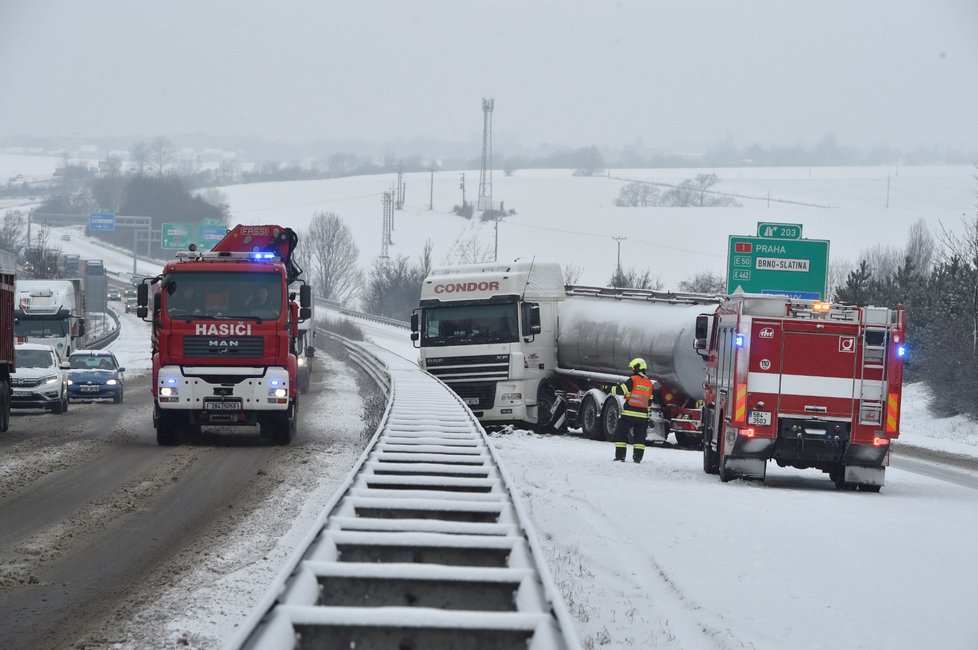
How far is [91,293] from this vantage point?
221 ft

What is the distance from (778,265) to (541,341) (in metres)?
5.86

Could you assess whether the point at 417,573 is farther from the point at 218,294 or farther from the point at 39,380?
the point at 39,380

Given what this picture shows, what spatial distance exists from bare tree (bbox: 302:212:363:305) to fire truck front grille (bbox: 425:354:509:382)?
268 feet

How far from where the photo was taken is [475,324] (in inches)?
1121

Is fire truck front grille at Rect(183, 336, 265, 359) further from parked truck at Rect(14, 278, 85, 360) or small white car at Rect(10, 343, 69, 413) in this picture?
parked truck at Rect(14, 278, 85, 360)

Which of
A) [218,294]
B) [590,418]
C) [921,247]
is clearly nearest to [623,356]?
[590,418]

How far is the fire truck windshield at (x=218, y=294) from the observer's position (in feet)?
66.4

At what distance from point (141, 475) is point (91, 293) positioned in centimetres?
5327

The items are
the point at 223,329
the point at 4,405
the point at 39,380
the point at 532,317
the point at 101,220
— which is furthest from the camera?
the point at 101,220

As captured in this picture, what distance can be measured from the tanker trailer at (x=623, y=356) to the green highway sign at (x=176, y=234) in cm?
7009

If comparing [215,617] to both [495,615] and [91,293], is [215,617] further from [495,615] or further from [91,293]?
Result: [91,293]

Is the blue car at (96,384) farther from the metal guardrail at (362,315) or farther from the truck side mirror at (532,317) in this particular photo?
the metal guardrail at (362,315)

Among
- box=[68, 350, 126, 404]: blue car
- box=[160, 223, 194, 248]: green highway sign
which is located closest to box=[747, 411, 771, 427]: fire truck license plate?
box=[68, 350, 126, 404]: blue car

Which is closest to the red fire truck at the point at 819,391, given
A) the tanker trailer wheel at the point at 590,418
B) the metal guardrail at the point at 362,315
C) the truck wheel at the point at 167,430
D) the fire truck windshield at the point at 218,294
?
the fire truck windshield at the point at 218,294
